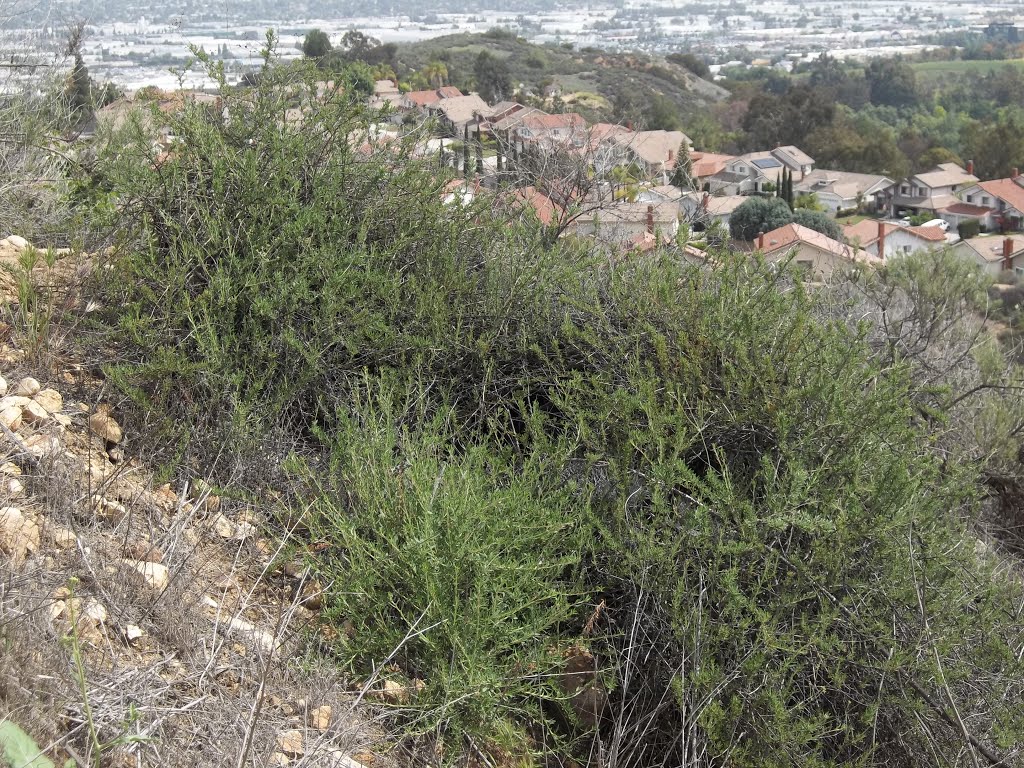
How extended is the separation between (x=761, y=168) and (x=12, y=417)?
44.1 meters

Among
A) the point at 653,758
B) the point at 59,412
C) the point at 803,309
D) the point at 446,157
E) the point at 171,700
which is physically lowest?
the point at 653,758

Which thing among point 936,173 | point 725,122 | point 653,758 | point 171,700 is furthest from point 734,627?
point 725,122

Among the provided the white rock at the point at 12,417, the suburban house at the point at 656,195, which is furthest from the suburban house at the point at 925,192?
the white rock at the point at 12,417

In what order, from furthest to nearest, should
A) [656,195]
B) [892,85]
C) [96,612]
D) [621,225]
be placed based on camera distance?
[892,85] < [656,195] < [621,225] < [96,612]

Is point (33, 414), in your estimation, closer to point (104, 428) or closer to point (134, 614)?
point (104, 428)

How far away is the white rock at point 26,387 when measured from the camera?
11.0 feet

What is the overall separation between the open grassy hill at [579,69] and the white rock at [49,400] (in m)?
51.0

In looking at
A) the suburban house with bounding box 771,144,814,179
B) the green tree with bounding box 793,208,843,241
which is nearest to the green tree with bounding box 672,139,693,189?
the green tree with bounding box 793,208,843,241

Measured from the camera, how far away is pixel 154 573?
8.91 feet

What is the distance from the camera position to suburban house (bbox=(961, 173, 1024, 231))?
4112cm

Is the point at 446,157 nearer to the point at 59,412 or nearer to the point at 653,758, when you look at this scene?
the point at 59,412

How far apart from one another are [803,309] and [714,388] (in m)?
0.53

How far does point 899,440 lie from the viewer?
335cm

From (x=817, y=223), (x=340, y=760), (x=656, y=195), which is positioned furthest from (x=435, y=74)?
(x=340, y=760)
